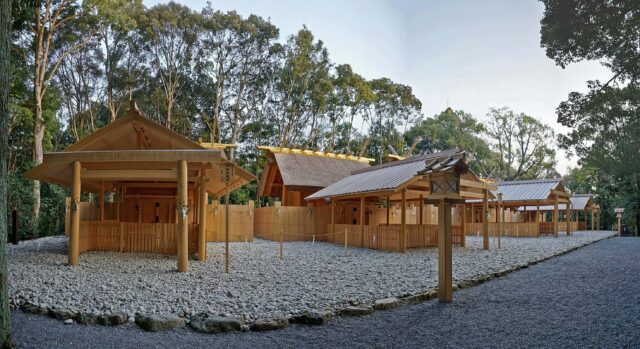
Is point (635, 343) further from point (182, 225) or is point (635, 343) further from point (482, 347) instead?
point (182, 225)

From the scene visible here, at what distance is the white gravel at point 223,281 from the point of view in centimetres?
686

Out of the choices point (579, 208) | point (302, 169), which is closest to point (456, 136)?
point (579, 208)

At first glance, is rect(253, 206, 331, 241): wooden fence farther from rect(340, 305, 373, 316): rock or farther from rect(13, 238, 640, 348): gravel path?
rect(340, 305, 373, 316): rock

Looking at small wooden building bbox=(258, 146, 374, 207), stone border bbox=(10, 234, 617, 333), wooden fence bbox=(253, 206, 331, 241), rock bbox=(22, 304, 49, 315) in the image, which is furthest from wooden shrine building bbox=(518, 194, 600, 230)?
rock bbox=(22, 304, 49, 315)

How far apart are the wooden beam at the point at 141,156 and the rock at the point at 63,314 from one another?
189 inches

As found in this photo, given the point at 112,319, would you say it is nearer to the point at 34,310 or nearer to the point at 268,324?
the point at 34,310

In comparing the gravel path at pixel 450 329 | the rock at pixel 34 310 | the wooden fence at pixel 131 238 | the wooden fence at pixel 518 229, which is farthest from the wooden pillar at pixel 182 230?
the wooden fence at pixel 518 229

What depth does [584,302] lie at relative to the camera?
23.9 ft

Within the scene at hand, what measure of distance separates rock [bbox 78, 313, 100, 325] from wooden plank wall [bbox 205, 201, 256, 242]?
14.6 m

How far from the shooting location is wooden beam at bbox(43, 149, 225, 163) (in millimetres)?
10359

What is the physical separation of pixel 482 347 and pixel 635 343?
1.81 metres

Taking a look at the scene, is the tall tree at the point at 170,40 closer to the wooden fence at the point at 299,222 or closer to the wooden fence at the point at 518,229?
the wooden fence at the point at 299,222

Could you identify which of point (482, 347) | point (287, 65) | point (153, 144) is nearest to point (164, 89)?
point (287, 65)

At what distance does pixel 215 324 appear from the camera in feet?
18.8
